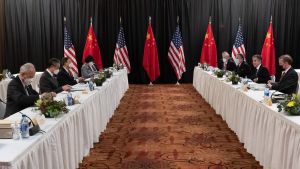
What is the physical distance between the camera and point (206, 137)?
220 inches

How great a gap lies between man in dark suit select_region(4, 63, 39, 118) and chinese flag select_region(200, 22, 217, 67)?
8.37m

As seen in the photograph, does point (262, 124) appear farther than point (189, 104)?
No

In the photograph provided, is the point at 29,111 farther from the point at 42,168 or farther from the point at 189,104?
the point at 189,104

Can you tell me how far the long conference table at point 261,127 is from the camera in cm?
337

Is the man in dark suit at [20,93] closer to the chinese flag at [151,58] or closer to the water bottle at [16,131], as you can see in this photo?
the water bottle at [16,131]

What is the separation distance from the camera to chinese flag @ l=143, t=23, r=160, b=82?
12202 millimetres

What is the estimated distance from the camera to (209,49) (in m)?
11.9

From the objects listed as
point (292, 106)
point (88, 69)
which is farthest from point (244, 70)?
point (292, 106)

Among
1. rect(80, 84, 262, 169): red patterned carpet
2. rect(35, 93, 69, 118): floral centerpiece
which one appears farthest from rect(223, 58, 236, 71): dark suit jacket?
rect(35, 93, 69, 118): floral centerpiece

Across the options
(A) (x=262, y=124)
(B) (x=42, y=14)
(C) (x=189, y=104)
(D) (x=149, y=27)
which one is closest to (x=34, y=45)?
(B) (x=42, y=14)

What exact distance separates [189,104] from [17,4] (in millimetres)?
8278

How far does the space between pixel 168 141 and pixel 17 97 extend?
240 cm

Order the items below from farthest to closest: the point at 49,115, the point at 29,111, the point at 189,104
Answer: the point at 189,104
the point at 29,111
the point at 49,115

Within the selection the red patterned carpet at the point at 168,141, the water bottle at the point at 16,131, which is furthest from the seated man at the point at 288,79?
the water bottle at the point at 16,131
